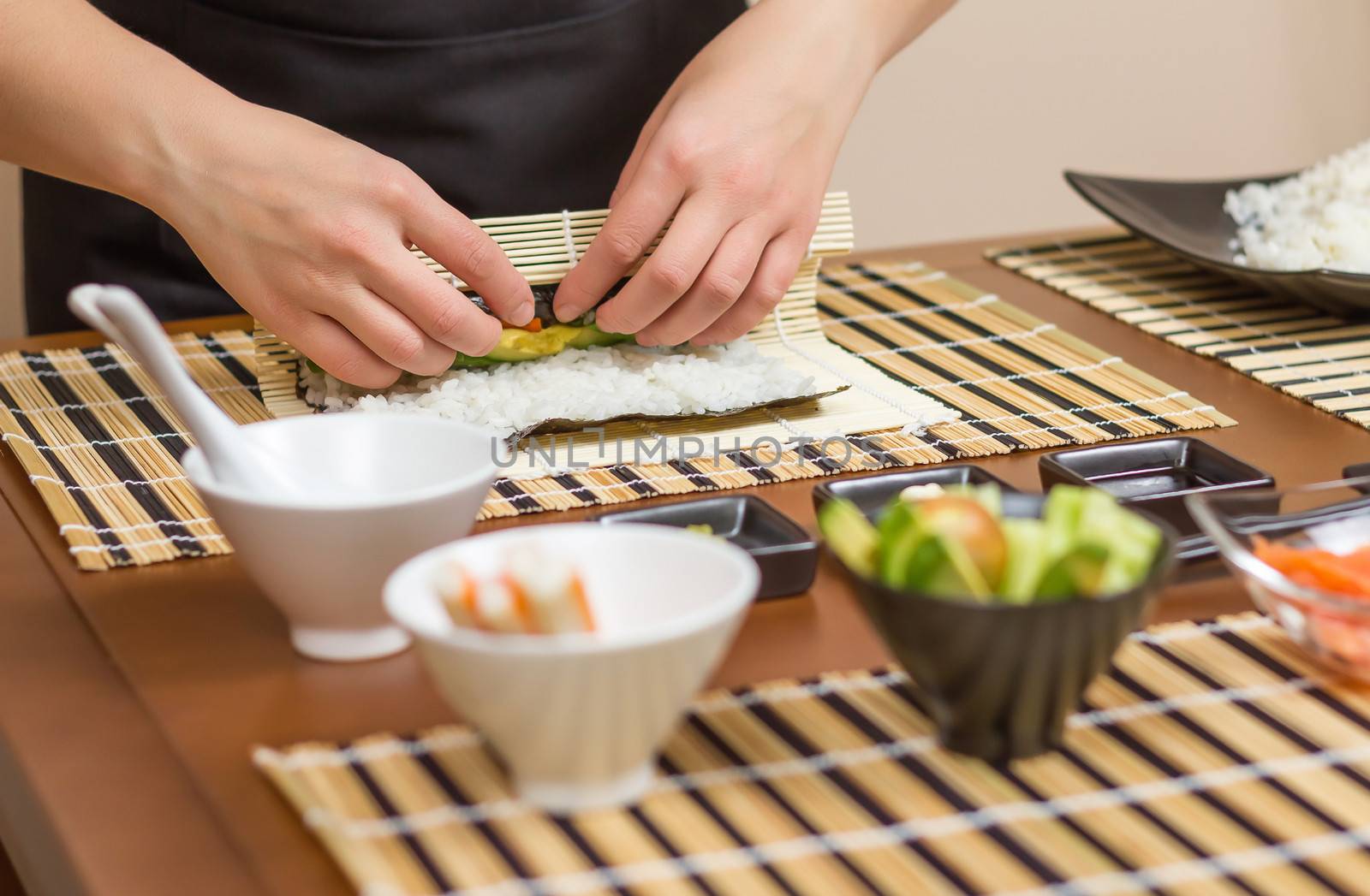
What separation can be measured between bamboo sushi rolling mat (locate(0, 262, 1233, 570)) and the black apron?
9.2 inches

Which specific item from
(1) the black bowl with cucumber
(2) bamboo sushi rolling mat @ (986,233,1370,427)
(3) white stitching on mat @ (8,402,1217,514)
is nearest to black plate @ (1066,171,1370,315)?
(2) bamboo sushi rolling mat @ (986,233,1370,427)

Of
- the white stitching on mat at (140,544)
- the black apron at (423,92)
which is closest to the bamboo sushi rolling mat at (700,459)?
the white stitching on mat at (140,544)

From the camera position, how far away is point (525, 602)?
2.16 feet

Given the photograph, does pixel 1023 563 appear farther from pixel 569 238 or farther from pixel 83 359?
pixel 83 359

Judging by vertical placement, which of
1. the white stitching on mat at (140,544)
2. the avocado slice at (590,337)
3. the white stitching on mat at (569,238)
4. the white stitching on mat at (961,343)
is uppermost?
the white stitching on mat at (569,238)

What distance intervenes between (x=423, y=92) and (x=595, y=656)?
3.62ft

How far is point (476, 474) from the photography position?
81cm

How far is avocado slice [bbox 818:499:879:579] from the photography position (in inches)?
28.3

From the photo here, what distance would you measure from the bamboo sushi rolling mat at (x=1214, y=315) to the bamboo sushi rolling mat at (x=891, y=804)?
23.4 inches

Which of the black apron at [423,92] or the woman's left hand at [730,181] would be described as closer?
the woman's left hand at [730,181]

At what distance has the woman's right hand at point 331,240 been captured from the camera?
1138mm

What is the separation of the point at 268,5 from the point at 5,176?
1.14 m

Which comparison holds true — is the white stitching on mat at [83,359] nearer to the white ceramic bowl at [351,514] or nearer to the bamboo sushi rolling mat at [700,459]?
the bamboo sushi rolling mat at [700,459]
